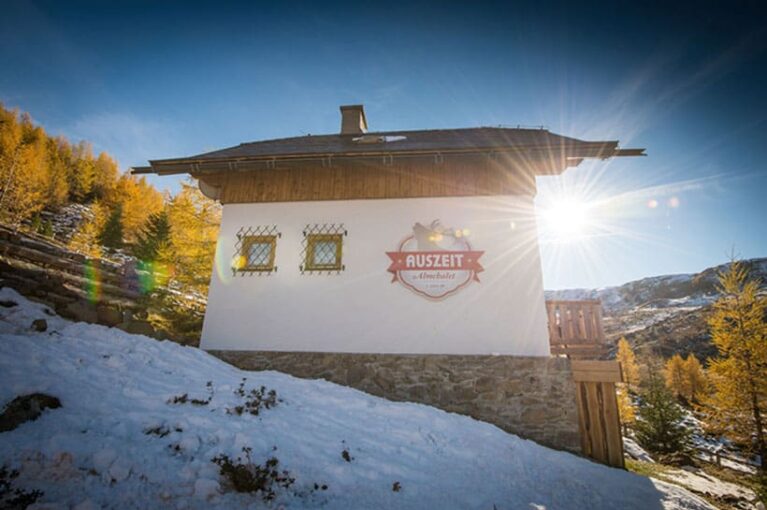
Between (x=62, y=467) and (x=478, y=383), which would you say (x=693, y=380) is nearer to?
(x=478, y=383)

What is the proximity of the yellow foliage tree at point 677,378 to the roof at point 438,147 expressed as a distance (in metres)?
46.6

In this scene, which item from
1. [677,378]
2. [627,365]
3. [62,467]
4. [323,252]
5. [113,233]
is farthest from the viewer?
Result: [677,378]

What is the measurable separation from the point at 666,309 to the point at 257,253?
114 meters

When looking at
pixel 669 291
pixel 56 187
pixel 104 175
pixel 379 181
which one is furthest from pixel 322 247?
pixel 669 291

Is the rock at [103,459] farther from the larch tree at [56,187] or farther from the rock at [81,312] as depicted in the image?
the larch tree at [56,187]

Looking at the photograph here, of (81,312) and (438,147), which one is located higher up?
(438,147)

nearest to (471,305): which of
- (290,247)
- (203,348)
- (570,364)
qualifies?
(570,364)

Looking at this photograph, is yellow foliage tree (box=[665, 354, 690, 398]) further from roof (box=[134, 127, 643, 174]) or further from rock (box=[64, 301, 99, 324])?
rock (box=[64, 301, 99, 324])

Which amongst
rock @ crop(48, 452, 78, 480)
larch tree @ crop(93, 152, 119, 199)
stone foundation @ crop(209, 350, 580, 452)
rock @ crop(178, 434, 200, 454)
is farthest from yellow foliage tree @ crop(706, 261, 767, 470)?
larch tree @ crop(93, 152, 119, 199)

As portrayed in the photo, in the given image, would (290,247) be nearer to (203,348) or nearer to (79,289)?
(203,348)

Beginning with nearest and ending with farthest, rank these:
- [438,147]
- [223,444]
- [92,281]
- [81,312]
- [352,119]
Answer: [223,444], [81,312], [92,281], [438,147], [352,119]

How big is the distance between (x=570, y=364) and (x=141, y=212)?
54682 mm

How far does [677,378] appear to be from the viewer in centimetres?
4091

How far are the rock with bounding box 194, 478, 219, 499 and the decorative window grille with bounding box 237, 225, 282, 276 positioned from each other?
582cm
